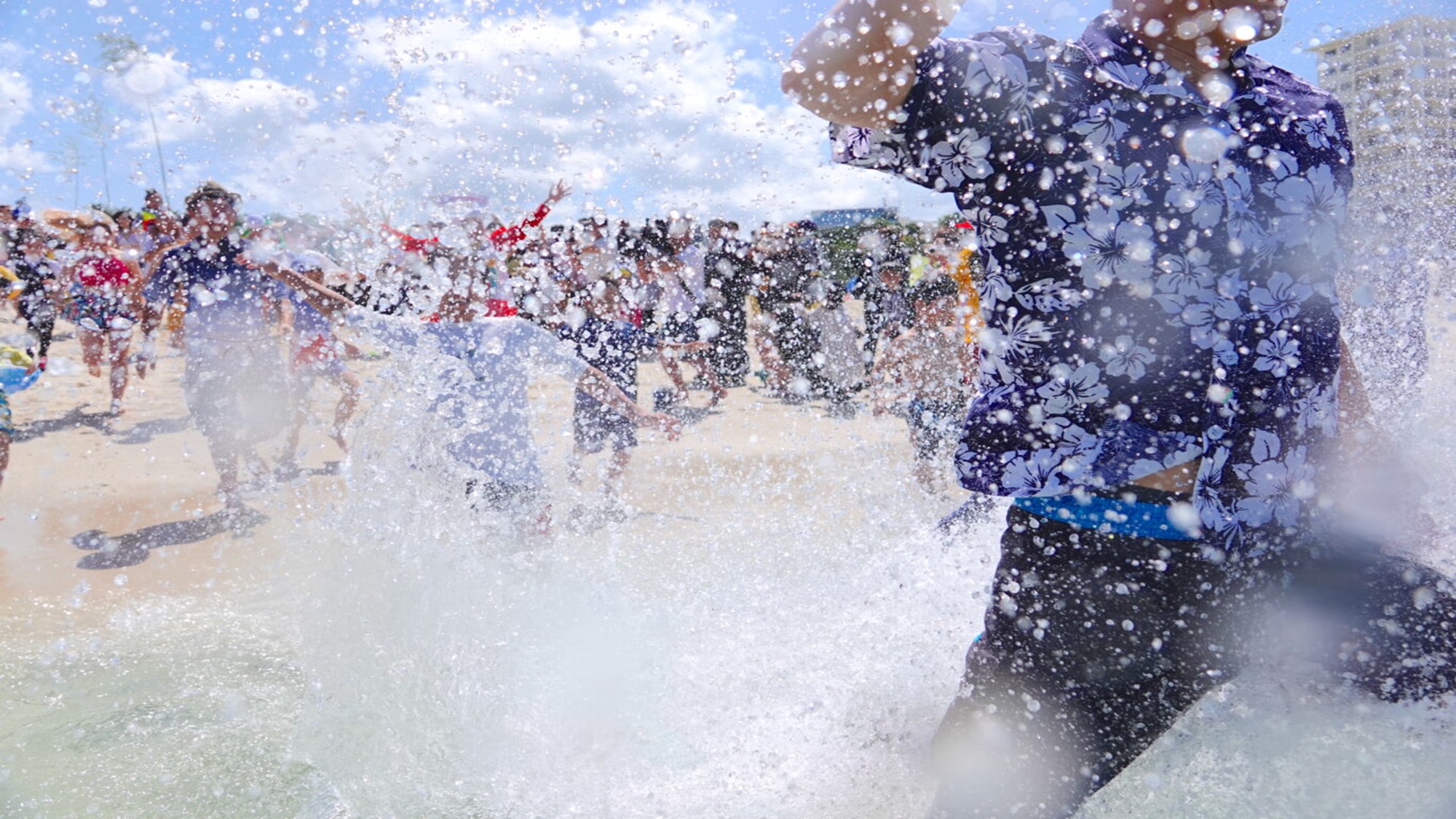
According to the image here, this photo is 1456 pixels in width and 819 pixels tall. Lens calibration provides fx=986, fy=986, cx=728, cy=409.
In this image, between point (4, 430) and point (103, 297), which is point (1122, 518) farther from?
point (103, 297)

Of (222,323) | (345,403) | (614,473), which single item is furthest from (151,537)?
(614,473)

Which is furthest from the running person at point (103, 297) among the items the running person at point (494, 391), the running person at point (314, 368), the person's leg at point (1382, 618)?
the person's leg at point (1382, 618)

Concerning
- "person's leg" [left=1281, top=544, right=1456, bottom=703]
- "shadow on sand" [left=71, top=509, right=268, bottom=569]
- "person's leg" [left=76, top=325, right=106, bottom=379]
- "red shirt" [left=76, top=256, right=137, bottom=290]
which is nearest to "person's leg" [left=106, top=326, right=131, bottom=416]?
"person's leg" [left=76, top=325, right=106, bottom=379]

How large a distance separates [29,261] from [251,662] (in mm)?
7473

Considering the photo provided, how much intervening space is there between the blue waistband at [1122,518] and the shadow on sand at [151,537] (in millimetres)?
4606

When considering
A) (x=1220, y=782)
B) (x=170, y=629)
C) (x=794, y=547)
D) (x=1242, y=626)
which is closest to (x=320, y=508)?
(x=170, y=629)

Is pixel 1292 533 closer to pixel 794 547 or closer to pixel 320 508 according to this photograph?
pixel 794 547

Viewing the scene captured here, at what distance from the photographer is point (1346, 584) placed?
1.36 metres

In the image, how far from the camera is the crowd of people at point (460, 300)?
4141 mm

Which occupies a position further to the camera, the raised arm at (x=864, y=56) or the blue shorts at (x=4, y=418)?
the blue shorts at (x=4, y=418)

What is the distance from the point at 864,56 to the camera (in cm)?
127

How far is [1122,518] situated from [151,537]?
5.13m

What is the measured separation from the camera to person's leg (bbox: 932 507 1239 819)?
1.30m

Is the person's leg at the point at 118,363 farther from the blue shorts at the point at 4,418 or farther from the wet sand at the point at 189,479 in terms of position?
the blue shorts at the point at 4,418
